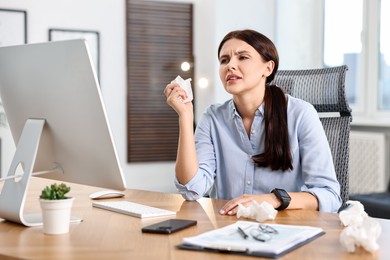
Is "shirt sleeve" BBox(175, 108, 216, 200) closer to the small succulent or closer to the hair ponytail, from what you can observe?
the hair ponytail

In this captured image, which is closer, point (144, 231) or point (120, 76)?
point (144, 231)

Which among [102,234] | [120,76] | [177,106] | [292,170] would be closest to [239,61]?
[177,106]

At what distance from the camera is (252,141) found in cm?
209

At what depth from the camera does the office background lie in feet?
17.8

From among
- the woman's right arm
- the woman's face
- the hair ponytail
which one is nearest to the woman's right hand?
the woman's right arm

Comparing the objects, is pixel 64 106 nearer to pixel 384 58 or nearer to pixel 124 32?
pixel 384 58

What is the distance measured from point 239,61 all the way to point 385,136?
9.71 ft

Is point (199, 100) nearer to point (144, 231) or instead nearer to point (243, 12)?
point (243, 12)

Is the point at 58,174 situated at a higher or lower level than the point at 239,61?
lower

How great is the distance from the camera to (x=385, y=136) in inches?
183

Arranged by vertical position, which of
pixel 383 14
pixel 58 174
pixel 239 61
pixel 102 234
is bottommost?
pixel 102 234

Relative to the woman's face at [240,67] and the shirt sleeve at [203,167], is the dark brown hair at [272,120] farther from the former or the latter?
the shirt sleeve at [203,167]

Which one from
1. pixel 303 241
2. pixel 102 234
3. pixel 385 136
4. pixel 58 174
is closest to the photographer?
pixel 303 241

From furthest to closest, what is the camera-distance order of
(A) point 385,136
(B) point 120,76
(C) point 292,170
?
1. (B) point 120,76
2. (A) point 385,136
3. (C) point 292,170
